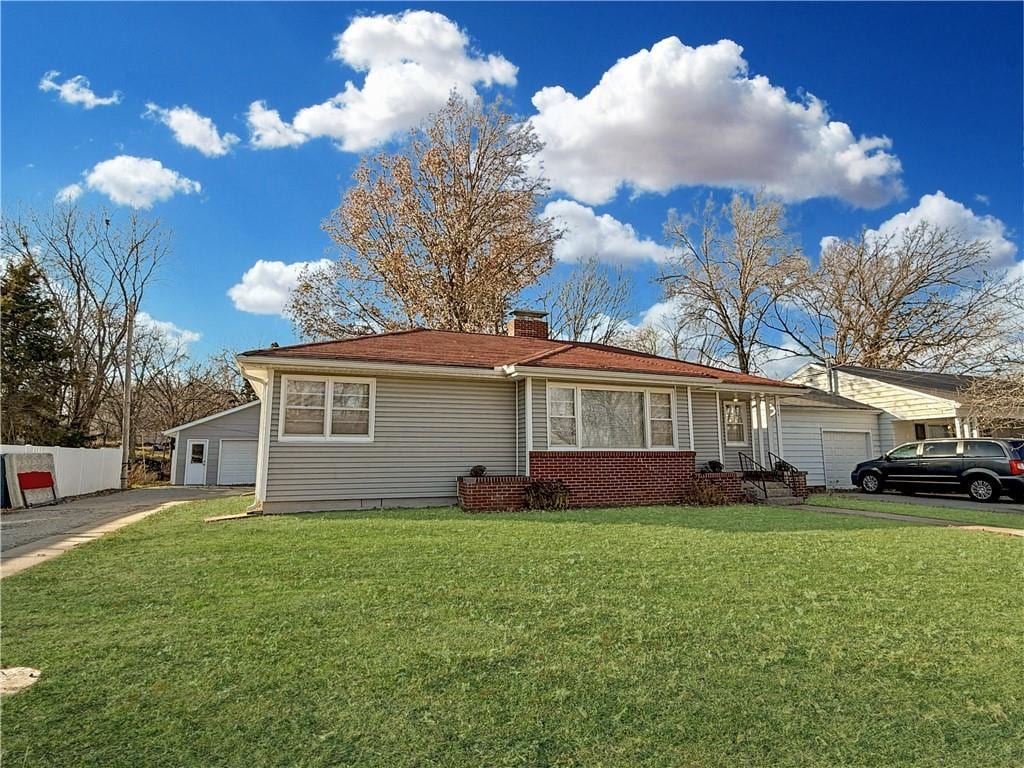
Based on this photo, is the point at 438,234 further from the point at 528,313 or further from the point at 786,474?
the point at 786,474

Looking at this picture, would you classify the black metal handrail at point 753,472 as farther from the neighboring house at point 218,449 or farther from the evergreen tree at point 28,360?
the evergreen tree at point 28,360

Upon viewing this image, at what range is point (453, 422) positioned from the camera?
39.3 ft

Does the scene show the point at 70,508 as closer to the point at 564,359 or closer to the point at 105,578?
the point at 105,578

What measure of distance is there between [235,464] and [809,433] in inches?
947

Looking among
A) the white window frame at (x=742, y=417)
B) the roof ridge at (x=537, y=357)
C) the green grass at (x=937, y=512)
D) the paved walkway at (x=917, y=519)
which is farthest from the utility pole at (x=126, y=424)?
the green grass at (x=937, y=512)

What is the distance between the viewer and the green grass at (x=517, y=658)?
8.12 ft

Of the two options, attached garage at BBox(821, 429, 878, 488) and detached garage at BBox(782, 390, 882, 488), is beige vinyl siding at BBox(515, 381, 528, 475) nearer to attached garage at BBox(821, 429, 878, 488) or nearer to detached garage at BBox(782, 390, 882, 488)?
detached garage at BBox(782, 390, 882, 488)

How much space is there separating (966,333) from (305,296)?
2947 centimetres

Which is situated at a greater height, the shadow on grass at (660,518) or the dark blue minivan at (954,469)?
the dark blue minivan at (954,469)

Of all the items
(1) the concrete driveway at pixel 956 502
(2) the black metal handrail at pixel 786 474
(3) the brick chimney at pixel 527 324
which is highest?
(3) the brick chimney at pixel 527 324

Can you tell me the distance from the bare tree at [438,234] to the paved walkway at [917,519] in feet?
47.7

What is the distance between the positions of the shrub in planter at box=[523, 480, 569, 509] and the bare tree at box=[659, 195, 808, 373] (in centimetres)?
2024

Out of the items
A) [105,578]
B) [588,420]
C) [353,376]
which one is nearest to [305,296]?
[353,376]

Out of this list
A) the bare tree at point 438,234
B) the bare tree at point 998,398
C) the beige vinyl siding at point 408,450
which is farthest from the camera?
the bare tree at point 438,234
